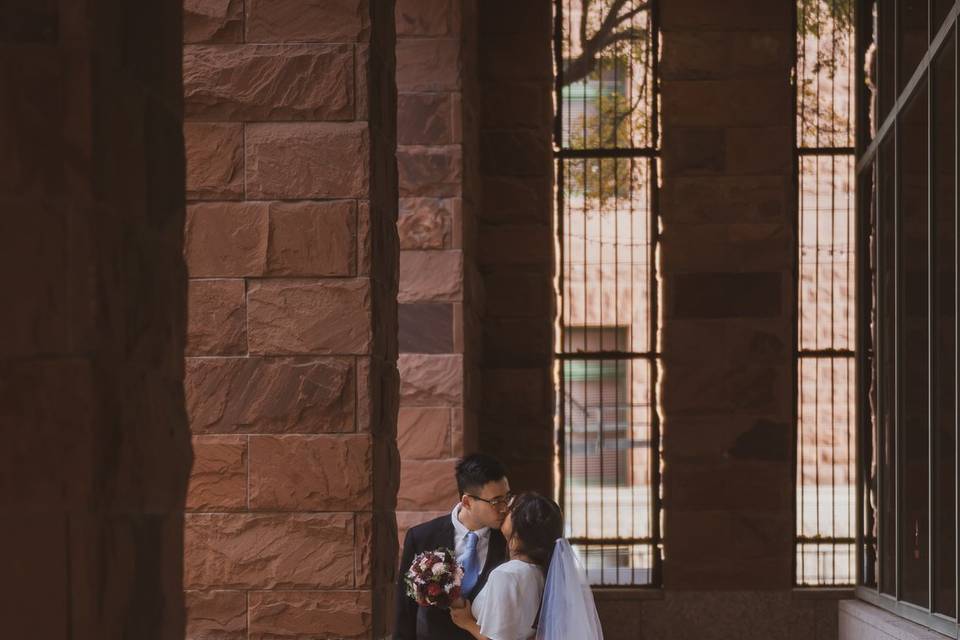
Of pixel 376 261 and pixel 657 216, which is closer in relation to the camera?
pixel 376 261

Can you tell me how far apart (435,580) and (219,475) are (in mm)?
921

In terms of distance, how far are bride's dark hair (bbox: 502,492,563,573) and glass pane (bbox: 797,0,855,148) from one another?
17.7 ft

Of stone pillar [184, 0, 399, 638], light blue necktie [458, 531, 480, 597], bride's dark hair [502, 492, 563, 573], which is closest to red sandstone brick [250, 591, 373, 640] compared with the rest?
stone pillar [184, 0, 399, 638]

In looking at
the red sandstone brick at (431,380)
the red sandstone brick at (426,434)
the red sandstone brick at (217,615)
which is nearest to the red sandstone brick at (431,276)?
the red sandstone brick at (431,380)

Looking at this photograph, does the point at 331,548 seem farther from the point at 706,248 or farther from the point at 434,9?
the point at 706,248

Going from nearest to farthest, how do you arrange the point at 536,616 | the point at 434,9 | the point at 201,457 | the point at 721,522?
the point at 201,457
the point at 536,616
the point at 434,9
the point at 721,522

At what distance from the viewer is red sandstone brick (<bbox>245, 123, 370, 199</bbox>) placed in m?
4.78

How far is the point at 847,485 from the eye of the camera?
9734 millimetres

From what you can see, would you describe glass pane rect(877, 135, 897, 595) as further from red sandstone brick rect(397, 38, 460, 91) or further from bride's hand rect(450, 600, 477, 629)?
bride's hand rect(450, 600, 477, 629)

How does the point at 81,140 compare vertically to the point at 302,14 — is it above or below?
below

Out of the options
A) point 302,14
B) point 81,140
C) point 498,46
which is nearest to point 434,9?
point 498,46

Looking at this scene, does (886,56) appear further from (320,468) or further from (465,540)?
(320,468)

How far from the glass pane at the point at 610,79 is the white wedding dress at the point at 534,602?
5082 mm

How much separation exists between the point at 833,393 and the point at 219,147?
6.10m
